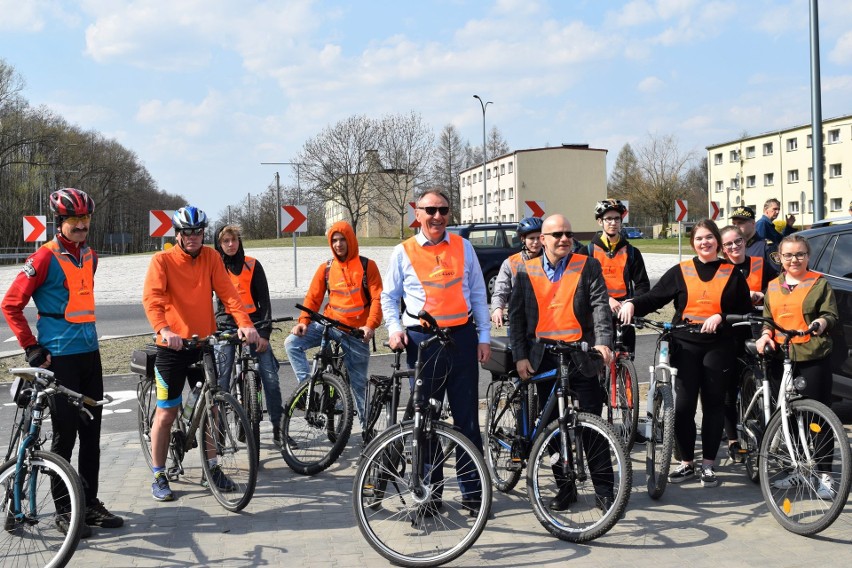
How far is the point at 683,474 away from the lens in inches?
239

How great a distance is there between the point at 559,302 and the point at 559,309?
0.14ft

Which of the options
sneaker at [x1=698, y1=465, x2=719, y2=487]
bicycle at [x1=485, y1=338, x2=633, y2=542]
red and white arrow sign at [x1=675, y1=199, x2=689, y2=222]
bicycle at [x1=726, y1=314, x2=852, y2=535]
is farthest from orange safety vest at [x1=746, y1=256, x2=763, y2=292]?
red and white arrow sign at [x1=675, y1=199, x2=689, y2=222]

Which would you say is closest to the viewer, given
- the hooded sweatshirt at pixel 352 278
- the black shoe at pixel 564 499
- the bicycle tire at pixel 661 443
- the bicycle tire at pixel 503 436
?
the black shoe at pixel 564 499

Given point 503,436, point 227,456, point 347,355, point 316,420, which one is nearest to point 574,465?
point 503,436

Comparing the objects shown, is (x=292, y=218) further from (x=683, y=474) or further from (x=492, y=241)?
(x=683, y=474)

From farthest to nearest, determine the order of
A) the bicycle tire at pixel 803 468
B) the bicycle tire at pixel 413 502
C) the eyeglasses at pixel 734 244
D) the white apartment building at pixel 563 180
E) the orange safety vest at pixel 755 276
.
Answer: the white apartment building at pixel 563 180 → the orange safety vest at pixel 755 276 → the eyeglasses at pixel 734 244 → the bicycle tire at pixel 803 468 → the bicycle tire at pixel 413 502

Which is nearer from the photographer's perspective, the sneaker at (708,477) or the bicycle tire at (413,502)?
the bicycle tire at (413,502)

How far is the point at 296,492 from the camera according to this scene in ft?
19.8

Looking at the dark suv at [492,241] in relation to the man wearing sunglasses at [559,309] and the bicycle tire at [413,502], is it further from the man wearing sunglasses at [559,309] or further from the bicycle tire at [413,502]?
the bicycle tire at [413,502]

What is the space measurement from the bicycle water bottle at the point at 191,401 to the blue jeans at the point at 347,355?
1084 mm

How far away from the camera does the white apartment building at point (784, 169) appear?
69.8m

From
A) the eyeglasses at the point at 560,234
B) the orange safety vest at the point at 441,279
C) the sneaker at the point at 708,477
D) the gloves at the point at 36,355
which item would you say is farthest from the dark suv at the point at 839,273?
the gloves at the point at 36,355

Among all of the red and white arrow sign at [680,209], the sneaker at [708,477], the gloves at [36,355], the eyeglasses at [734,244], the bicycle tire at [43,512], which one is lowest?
the sneaker at [708,477]

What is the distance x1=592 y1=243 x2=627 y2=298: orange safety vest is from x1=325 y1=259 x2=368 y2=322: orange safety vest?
2.03m
